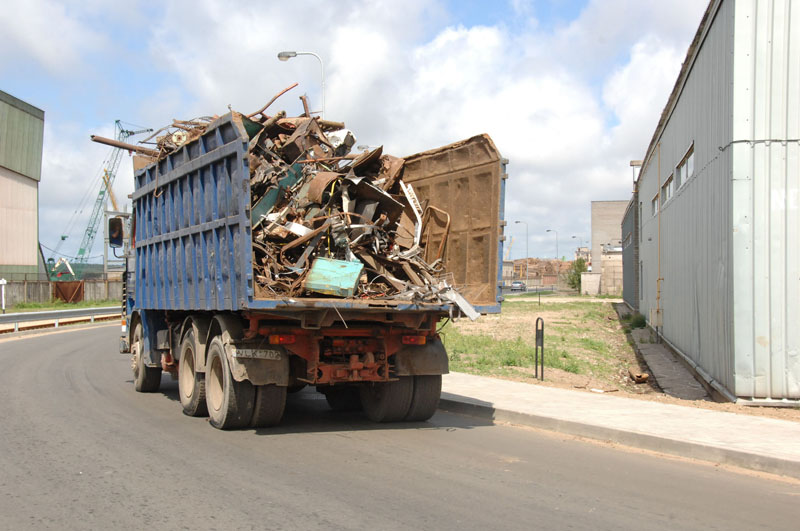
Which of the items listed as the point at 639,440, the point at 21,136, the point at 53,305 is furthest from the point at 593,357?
the point at 21,136

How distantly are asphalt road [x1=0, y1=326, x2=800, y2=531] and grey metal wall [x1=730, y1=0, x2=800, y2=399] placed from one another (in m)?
3.56

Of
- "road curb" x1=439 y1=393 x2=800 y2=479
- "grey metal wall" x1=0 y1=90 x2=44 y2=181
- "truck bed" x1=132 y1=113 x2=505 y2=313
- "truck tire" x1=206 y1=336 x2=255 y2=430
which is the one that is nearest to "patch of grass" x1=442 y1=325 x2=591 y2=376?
"road curb" x1=439 y1=393 x2=800 y2=479

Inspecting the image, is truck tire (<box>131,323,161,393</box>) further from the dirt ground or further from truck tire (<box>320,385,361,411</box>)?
the dirt ground

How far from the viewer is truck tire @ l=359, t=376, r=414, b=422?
9016 millimetres

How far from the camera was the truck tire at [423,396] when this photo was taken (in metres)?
9.11

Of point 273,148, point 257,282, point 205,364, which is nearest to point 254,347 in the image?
point 257,282

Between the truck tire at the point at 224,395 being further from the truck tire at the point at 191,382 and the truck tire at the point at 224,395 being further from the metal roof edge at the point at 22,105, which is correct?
the metal roof edge at the point at 22,105

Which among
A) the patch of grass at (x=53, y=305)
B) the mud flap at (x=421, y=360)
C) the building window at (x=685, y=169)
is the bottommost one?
the patch of grass at (x=53, y=305)

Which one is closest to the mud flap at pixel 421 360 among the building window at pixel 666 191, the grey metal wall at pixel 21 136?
the building window at pixel 666 191

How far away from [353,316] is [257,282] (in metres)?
1.12

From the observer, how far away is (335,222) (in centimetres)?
845

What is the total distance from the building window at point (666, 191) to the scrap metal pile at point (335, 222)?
401 inches

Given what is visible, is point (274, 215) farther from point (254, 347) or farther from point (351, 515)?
point (351, 515)

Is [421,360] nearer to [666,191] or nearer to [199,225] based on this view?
[199,225]
